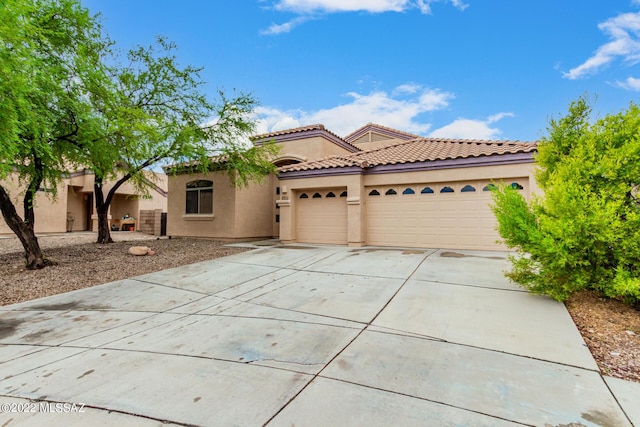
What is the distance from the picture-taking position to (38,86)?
21.1 ft

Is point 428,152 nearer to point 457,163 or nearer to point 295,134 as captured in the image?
point 457,163

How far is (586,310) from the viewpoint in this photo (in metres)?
5.01

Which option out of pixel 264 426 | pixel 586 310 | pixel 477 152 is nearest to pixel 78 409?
pixel 264 426

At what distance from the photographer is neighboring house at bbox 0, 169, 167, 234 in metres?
19.2

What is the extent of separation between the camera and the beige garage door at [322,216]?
1349 centimetres

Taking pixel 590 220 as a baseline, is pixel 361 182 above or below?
above

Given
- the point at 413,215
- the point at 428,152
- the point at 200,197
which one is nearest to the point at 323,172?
the point at 413,215

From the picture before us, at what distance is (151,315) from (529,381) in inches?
213

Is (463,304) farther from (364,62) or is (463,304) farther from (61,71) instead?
(364,62)

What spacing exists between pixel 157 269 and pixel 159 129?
14.7ft

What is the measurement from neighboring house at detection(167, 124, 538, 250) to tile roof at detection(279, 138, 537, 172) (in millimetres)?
43

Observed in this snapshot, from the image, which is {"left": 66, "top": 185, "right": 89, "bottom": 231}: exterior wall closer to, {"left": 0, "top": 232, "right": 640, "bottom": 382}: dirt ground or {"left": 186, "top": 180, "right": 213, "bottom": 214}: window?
{"left": 0, "top": 232, "right": 640, "bottom": 382}: dirt ground

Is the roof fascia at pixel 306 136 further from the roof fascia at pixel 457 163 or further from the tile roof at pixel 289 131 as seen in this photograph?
the roof fascia at pixel 457 163

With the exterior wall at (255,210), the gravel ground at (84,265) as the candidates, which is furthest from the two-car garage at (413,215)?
the gravel ground at (84,265)
